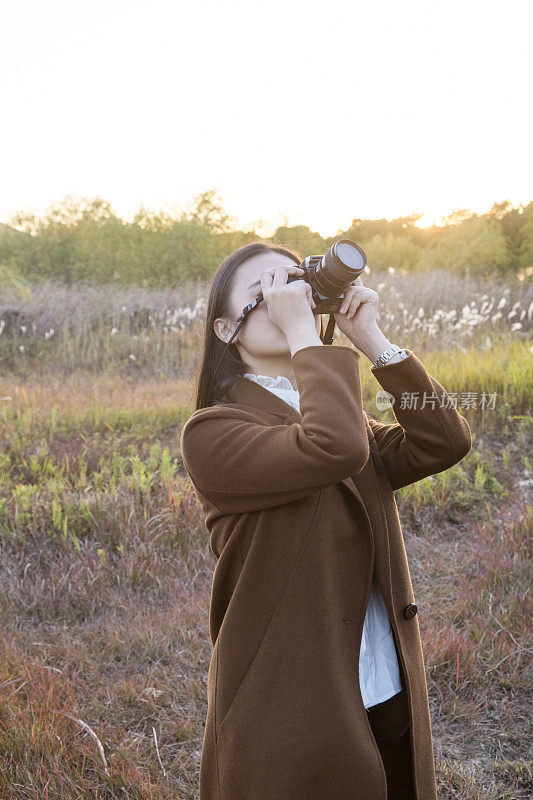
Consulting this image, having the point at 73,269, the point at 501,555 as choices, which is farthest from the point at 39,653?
the point at 73,269

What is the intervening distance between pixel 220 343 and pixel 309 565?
631 millimetres

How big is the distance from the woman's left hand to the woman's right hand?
6.3 inches

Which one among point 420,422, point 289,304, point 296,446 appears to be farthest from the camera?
point 420,422

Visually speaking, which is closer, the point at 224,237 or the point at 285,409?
the point at 285,409

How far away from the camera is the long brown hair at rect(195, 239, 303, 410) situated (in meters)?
1.61

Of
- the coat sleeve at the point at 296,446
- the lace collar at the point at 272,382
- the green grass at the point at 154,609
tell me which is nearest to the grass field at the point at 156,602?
the green grass at the point at 154,609

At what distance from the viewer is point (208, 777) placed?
1.35 metres

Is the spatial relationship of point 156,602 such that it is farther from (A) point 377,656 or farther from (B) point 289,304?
(B) point 289,304

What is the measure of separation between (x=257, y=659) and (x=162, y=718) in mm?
1538

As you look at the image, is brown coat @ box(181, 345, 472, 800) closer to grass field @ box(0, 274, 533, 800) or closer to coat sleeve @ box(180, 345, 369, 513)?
coat sleeve @ box(180, 345, 369, 513)

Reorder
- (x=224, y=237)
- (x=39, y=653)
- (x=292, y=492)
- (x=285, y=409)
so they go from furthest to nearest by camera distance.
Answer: (x=224, y=237)
(x=39, y=653)
(x=285, y=409)
(x=292, y=492)

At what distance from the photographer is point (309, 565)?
130 centimetres

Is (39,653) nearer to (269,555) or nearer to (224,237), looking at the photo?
(269,555)

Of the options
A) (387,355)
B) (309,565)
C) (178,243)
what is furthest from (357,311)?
(178,243)
